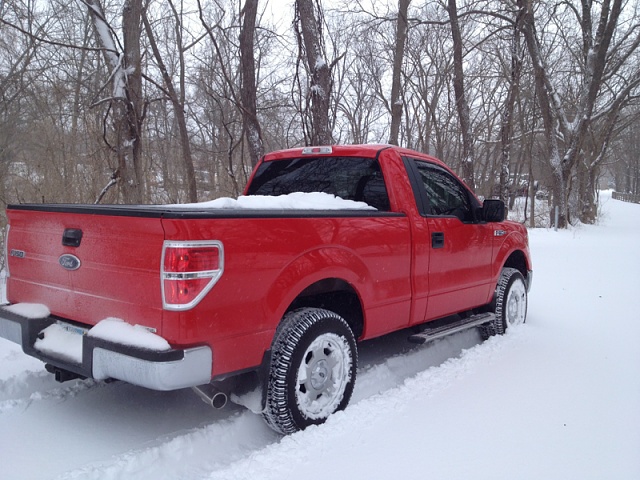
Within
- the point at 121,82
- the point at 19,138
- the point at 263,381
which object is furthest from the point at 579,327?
the point at 19,138

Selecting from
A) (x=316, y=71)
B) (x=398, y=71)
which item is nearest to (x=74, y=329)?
(x=316, y=71)

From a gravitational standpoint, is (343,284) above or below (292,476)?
above

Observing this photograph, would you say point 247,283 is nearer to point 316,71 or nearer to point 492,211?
point 492,211

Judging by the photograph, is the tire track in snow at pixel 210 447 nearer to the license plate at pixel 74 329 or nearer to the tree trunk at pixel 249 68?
the license plate at pixel 74 329

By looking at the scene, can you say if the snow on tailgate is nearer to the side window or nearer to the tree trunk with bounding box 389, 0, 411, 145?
the side window

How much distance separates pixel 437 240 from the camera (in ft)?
14.7

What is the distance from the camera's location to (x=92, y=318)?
306cm

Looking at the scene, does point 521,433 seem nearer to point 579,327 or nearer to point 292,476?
point 292,476

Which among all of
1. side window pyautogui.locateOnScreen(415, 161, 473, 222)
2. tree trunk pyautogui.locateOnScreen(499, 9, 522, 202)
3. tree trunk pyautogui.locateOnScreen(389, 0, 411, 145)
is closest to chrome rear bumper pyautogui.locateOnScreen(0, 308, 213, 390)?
side window pyautogui.locateOnScreen(415, 161, 473, 222)

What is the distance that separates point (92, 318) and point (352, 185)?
2407mm

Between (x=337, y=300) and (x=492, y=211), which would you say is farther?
(x=492, y=211)

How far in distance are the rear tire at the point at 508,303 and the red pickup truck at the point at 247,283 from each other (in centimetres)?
111

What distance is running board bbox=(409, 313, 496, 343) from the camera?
4371 mm

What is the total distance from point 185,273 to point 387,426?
1715 mm
